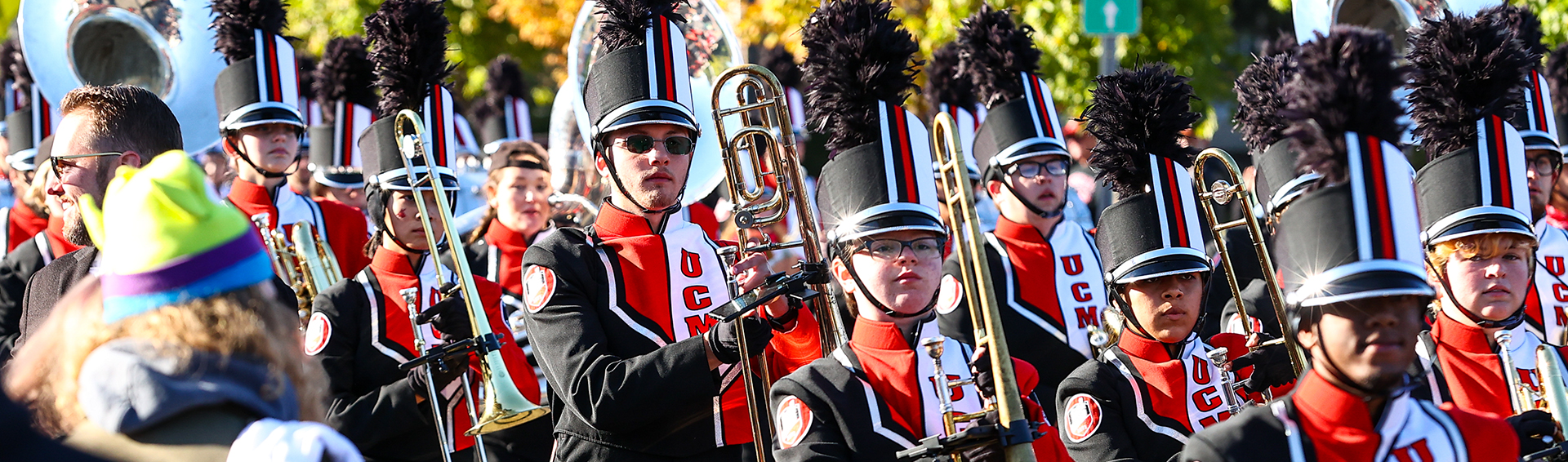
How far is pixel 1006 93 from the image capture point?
650cm

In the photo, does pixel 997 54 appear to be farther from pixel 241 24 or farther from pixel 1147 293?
pixel 241 24

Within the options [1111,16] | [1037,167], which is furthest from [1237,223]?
[1111,16]

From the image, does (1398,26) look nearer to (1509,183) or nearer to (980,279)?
(1509,183)

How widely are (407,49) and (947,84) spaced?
4.24 m

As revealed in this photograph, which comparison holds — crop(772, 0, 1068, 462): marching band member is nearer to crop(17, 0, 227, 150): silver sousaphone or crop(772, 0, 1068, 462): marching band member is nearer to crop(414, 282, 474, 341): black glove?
crop(414, 282, 474, 341): black glove

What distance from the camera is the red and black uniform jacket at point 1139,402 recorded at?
4.03 metres

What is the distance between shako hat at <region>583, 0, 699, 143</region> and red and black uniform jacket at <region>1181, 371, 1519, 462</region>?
2.03 meters

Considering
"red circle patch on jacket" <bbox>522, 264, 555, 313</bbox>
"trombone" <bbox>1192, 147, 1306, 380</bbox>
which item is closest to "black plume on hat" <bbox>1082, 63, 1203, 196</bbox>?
"trombone" <bbox>1192, 147, 1306, 380</bbox>

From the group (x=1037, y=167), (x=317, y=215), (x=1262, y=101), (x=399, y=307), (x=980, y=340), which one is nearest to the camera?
(x=980, y=340)

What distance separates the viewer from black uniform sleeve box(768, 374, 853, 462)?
3.52 metres

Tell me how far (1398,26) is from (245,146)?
5368 millimetres

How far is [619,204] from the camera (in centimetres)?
428

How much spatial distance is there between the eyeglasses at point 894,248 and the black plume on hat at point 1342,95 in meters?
1.22

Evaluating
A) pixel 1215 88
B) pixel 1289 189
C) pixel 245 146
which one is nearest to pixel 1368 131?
pixel 1289 189
